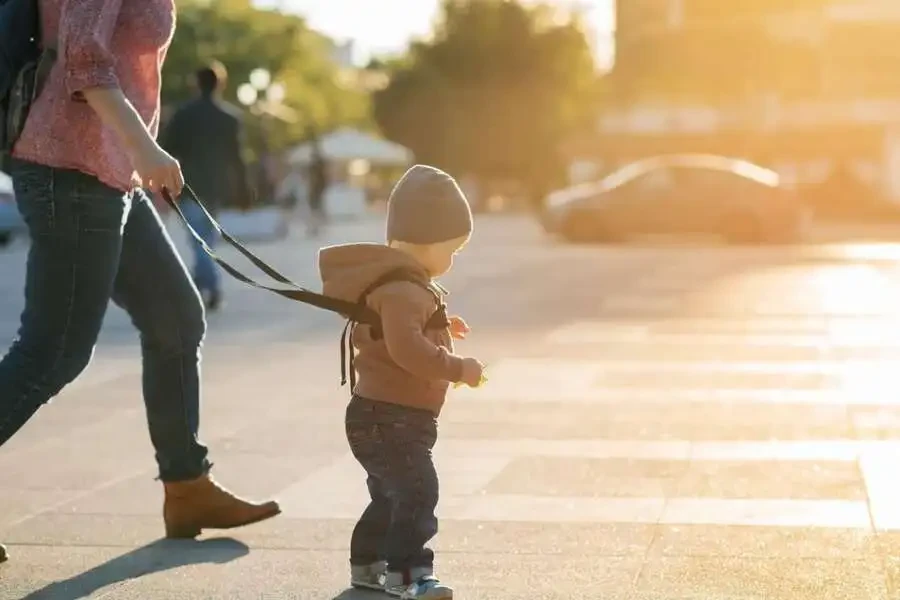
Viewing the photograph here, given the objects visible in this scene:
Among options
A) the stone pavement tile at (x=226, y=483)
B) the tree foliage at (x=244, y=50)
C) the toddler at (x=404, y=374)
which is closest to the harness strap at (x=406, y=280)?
the toddler at (x=404, y=374)

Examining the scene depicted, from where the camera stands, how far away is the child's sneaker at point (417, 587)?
4.68 m

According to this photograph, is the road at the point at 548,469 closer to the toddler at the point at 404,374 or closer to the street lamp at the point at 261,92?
the toddler at the point at 404,374

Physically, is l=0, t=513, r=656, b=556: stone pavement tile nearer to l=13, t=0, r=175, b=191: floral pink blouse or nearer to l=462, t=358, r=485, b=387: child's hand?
l=462, t=358, r=485, b=387: child's hand

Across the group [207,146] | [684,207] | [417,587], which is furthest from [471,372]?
[684,207]

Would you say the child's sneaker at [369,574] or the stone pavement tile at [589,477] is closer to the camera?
the child's sneaker at [369,574]

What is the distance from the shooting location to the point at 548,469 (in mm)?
6934

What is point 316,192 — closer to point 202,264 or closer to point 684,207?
point 684,207

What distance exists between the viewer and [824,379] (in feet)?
32.4

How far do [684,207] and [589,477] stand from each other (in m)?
23.7

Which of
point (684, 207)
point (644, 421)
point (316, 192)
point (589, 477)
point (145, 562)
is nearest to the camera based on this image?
point (145, 562)

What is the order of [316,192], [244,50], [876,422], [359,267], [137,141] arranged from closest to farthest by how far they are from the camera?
1. [359,267]
2. [137,141]
3. [876,422]
4. [316,192]
5. [244,50]

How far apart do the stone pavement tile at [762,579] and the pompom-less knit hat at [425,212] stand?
1032 mm

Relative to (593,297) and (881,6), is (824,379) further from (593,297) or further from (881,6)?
(881,6)

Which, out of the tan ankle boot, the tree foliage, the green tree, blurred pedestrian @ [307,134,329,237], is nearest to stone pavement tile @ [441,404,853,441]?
the tan ankle boot
